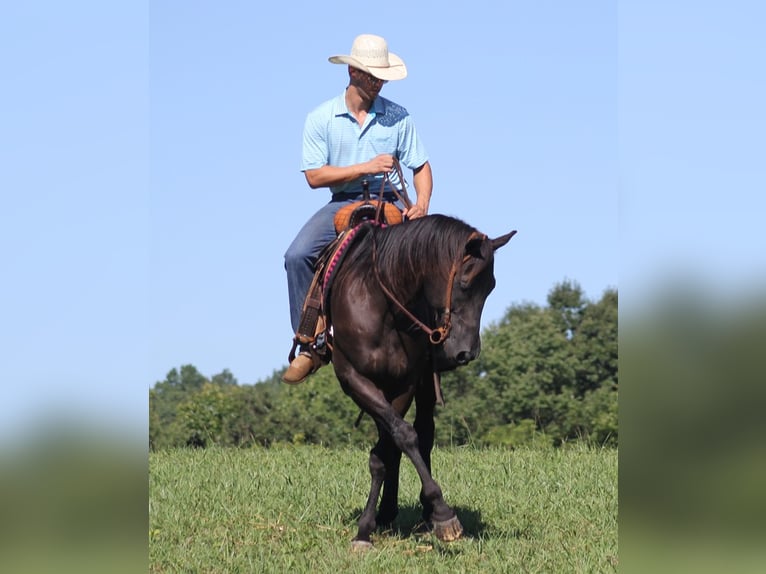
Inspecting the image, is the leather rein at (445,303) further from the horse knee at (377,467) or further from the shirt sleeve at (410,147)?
the horse knee at (377,467)

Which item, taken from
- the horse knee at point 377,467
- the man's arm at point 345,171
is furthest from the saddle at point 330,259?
the horse knee at point 377,467

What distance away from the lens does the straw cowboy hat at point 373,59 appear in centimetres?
875

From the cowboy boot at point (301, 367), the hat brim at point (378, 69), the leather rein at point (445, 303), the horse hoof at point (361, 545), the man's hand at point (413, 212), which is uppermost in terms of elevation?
the hat brim at point (378, 69)

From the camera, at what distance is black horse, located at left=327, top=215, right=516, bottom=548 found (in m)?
7.66

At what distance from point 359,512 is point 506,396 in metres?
55.5

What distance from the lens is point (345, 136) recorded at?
891 cm

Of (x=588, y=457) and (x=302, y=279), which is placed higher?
(x=302, y=279)

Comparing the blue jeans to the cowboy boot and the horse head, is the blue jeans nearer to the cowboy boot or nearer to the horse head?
the cowboy boot

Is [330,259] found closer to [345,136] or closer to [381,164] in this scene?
[381,164]

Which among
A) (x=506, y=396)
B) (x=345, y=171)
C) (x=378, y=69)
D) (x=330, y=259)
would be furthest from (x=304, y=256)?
(x=506, y=396)

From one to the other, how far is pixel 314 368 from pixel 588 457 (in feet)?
14.9
